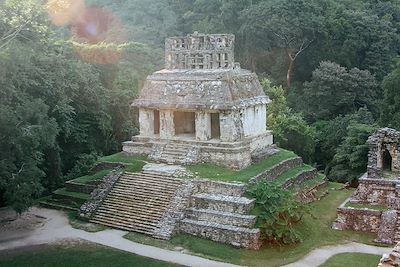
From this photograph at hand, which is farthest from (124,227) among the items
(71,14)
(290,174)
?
(71,14)

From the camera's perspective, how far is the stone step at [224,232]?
1708 centimetres

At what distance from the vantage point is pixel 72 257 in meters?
16.7

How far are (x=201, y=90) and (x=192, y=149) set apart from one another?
7.89 feet

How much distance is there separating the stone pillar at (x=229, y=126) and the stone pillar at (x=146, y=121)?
358 cm

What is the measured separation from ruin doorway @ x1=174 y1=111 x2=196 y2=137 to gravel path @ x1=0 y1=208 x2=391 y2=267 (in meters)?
6.61

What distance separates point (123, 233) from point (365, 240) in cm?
814

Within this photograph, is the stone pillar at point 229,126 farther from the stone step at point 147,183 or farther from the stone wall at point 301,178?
the stone step at point 147,183

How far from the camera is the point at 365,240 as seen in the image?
18.0 meters

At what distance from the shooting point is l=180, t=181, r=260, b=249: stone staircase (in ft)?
56.5

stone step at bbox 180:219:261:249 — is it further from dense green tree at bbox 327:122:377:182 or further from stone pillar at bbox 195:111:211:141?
dense green tree at bbox 327:122:377:182

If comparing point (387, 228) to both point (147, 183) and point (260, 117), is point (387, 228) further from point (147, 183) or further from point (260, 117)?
point (147, 183)

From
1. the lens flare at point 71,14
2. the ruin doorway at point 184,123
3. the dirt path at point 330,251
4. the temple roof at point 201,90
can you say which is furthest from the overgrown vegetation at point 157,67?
the dirt path at point 330,251

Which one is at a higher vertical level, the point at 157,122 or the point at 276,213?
the point at 157,122

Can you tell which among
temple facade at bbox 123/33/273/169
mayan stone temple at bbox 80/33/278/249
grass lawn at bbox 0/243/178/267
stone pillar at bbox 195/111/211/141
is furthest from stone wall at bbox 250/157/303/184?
grass lawn at bbox 0/243/178/267
